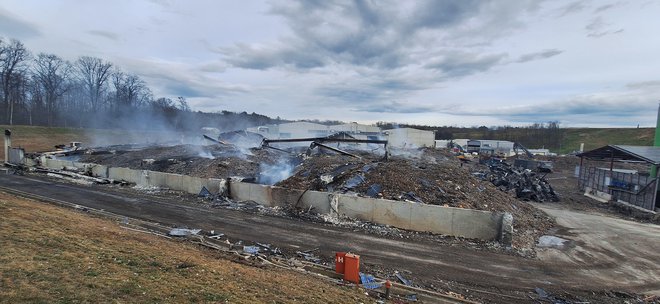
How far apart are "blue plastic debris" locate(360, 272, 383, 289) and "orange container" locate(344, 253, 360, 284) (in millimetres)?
170

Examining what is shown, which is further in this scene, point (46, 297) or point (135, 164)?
point (135, 164)

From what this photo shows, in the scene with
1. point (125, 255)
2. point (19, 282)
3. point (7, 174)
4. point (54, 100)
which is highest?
point (54, 100)

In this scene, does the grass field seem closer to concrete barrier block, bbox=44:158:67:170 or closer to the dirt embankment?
concrete barrier block, bbox=44:158:67:170

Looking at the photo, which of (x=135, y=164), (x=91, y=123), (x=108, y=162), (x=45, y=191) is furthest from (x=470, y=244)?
(x=91, y=123)

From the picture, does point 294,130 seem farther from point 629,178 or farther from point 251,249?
point 251,249

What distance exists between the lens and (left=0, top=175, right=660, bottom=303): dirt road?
8.29 metres

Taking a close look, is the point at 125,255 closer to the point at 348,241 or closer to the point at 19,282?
the point at 19,282

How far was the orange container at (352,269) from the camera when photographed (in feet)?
25.4

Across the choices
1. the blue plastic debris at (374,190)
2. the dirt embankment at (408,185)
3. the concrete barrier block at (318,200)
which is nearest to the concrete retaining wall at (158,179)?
the dirt embankment at (408,185)

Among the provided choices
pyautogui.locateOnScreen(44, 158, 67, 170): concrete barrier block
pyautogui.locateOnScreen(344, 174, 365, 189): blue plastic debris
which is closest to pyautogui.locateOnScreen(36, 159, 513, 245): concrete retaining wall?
pyautogui.locateOnScreen(344, 174, 365, 189): blue plastic debris

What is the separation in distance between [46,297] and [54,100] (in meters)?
77.4

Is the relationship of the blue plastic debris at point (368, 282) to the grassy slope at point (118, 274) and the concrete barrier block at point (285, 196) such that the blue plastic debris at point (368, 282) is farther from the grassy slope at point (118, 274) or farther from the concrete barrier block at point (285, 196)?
the concrete barrier block at point (285, 196)

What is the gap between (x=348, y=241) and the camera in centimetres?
1102

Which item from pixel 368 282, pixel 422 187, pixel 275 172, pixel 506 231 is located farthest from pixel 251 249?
pixel 275 172
